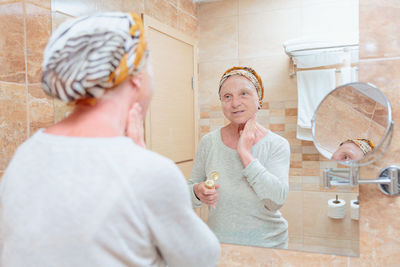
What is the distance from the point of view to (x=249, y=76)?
3.41ft

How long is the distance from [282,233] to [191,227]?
558mm

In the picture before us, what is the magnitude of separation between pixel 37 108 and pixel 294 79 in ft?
2.90

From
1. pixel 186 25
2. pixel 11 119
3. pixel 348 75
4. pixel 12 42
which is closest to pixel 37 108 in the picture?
pixel 11 119

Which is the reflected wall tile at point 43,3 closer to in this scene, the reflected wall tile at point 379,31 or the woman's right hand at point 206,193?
the woman's right hand at point 206,193

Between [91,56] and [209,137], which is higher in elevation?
[91,56]

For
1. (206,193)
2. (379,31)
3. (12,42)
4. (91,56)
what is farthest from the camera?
(12,42)

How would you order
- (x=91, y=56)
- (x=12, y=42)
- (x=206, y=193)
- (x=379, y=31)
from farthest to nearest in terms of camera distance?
1. (x=12, y=42)
2. (x=206, y=193)
3. (x=379, y=31)
4. (x=91, y=56)

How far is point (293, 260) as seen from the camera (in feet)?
3.44

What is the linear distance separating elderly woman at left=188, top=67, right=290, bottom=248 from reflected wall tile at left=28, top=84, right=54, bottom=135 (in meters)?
0.58

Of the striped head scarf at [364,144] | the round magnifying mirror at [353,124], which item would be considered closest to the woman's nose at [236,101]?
the round magnifying mirror at [353,124]

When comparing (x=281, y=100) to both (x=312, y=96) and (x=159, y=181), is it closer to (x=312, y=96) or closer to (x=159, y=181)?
(x=312, y=96)

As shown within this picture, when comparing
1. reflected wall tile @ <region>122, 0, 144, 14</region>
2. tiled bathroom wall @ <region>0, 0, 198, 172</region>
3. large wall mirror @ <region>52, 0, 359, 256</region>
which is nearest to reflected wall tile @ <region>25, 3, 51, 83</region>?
tiled bathroom wall @ <region>0, 0, 198, 172</region>

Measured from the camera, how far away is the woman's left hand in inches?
40.3

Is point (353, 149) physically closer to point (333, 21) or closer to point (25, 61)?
point (333, 21)
